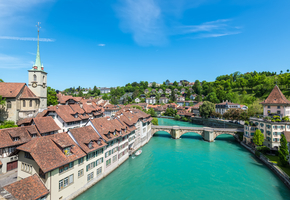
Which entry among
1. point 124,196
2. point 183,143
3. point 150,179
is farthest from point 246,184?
point 183,143

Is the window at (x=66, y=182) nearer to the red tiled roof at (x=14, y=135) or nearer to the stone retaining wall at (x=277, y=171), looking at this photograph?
the red tiled roof at (x=14, y=135)

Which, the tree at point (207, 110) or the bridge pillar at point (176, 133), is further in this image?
the tree at point (207, 110)

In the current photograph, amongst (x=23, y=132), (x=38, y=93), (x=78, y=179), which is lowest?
(x=78, y=179)

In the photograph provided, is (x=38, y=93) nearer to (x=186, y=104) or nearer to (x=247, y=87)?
(x=186, y=104)

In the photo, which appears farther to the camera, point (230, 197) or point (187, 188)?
point (187, 188)

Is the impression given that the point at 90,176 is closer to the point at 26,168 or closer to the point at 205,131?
the point at 26,168

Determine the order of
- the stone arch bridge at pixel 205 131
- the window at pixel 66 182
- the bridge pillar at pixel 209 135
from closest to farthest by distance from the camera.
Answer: the window at pixel 66 182
the bridge pillar at pixel 209 135
the stone arch bridge at pixel 205 131

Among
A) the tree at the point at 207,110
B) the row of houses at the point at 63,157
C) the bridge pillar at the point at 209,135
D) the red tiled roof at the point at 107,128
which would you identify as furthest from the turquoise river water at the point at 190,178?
the tree at the point at 207,110
